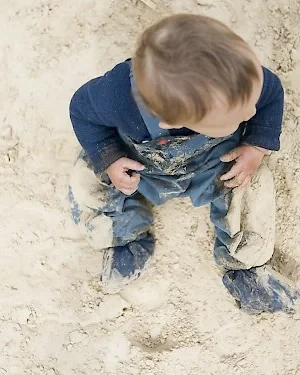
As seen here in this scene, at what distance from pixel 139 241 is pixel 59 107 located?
341 millimetres

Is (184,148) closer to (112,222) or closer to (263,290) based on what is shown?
(112,222)

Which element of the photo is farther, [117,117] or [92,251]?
[92,251]

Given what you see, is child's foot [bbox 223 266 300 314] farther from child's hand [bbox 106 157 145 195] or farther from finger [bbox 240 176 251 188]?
child's hand [bbox 106 157 145 195]

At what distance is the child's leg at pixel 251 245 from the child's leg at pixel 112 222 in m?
0.15

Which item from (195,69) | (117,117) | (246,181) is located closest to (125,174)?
(117,117)

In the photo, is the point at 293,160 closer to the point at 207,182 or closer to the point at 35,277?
the point at 207,182

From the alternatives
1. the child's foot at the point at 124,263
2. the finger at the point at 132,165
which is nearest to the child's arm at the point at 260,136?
the finger at the point at 132,165

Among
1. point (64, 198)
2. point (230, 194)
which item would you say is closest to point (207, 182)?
point (230, 194)

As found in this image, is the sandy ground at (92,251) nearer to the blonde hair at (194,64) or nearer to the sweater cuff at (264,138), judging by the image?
the sweater cuff at (264,138)

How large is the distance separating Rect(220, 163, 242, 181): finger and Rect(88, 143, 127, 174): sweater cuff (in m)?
0.20

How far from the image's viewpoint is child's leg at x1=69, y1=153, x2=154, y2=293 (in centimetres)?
142

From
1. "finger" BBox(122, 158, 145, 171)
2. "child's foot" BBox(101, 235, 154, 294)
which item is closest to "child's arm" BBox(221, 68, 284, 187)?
"finger" BBox(122, 158, 145, 171)

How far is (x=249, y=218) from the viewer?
1414 millimetres

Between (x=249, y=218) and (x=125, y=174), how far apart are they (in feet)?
0.90
